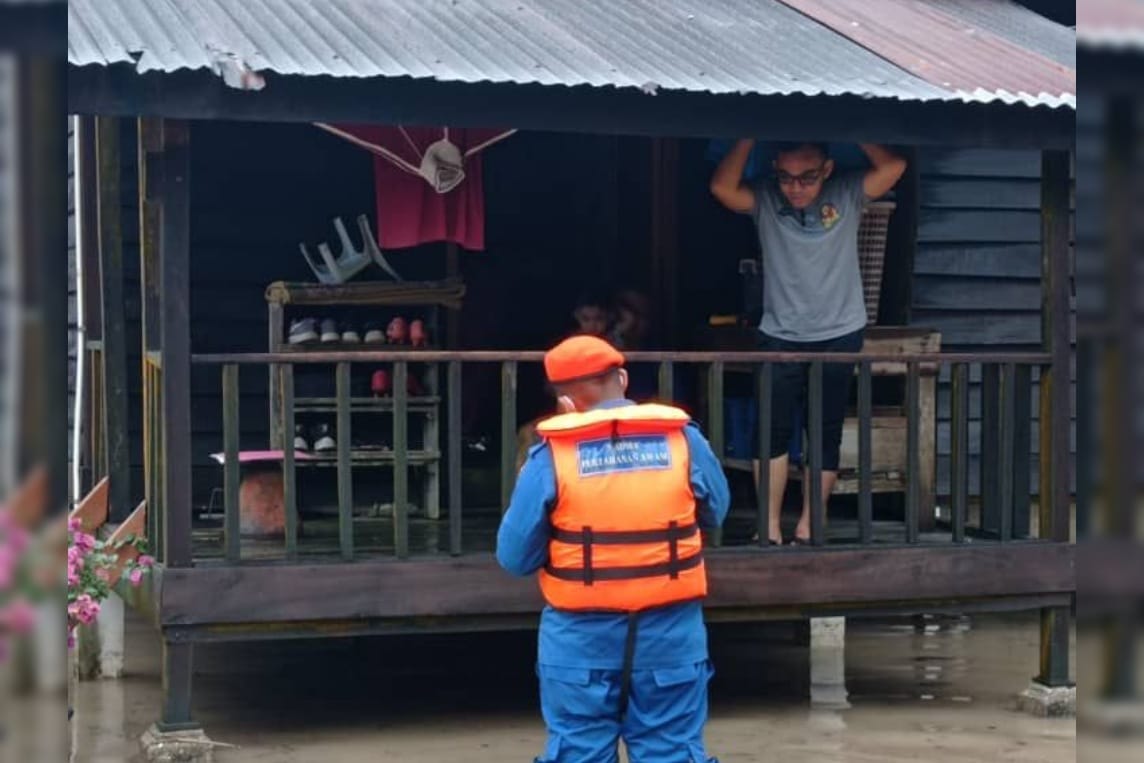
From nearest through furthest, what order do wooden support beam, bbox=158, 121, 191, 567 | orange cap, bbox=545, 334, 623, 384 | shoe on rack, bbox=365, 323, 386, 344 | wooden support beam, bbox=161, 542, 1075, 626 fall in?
orange cap, bbox=545, 334, 623, 384
wooden support beam, bbox=158, 121, 191, 567
wooden support beam, bbox=161, 542, 1075, 626
shoe on rack, bbox=365, 323, 386, 344

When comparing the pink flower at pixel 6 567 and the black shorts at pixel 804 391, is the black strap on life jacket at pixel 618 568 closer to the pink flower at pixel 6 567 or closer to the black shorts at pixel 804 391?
the black shorts at pixel 804 391

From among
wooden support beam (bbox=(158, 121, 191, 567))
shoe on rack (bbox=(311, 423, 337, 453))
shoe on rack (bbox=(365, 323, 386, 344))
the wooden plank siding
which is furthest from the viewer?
the wooden plank siding

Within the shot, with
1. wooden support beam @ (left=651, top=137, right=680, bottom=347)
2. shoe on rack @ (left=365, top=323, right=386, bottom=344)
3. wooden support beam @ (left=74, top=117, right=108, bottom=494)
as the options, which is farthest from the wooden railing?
wooden support beam @ (left=74, top=117, right=108, bottom=494)

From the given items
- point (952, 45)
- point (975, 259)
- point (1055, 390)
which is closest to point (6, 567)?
point (1055, 390)

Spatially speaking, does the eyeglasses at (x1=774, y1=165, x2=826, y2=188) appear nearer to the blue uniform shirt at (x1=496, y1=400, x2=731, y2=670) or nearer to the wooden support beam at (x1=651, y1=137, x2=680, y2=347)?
the wooden support beam at (x1=651, y1=137, x2=680, y2=347)

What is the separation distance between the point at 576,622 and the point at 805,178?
3.16 m

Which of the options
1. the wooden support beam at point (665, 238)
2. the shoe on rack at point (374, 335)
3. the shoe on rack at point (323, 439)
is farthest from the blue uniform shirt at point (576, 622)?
the wooden support beam at point (665, 238)

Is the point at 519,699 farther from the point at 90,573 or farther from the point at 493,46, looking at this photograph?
the point at 493,46

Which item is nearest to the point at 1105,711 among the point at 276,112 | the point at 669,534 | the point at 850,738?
the point at 669,534

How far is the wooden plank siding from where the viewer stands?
9758 millimetres

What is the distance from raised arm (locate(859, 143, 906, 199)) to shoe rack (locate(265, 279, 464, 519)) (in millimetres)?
2240

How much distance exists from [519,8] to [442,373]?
2.20 metres

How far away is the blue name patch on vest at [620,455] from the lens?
470cm

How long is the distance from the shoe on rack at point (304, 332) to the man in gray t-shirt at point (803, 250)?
2.29 m
